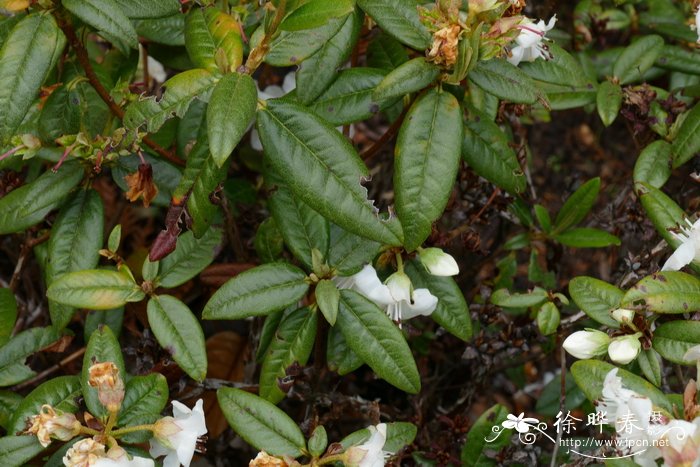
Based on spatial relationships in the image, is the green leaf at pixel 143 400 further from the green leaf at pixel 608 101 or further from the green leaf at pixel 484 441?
the green leaf at pixel 608 101

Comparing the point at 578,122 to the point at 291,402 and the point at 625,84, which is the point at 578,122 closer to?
the point at 625,84

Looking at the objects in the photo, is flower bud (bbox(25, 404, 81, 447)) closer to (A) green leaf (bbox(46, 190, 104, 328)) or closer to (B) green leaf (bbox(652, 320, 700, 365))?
(A) green leaf (bbox(46, 190, 104, 328))

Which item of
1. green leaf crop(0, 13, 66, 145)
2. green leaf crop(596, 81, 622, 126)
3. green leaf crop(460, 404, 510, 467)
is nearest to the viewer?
green leaf crop(0, 13, 66, 145)

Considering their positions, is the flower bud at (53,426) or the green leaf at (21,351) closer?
the flower bud at (53,426)

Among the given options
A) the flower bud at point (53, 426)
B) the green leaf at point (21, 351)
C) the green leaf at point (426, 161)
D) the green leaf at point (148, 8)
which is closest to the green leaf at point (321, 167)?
the green leaf at point (426, 161)

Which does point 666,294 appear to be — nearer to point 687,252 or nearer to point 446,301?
point 687,252

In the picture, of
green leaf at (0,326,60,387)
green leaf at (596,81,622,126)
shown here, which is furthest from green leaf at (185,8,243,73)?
green leaf at (596,81,622,126)

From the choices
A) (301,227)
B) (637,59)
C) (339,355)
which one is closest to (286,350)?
(339,355)
